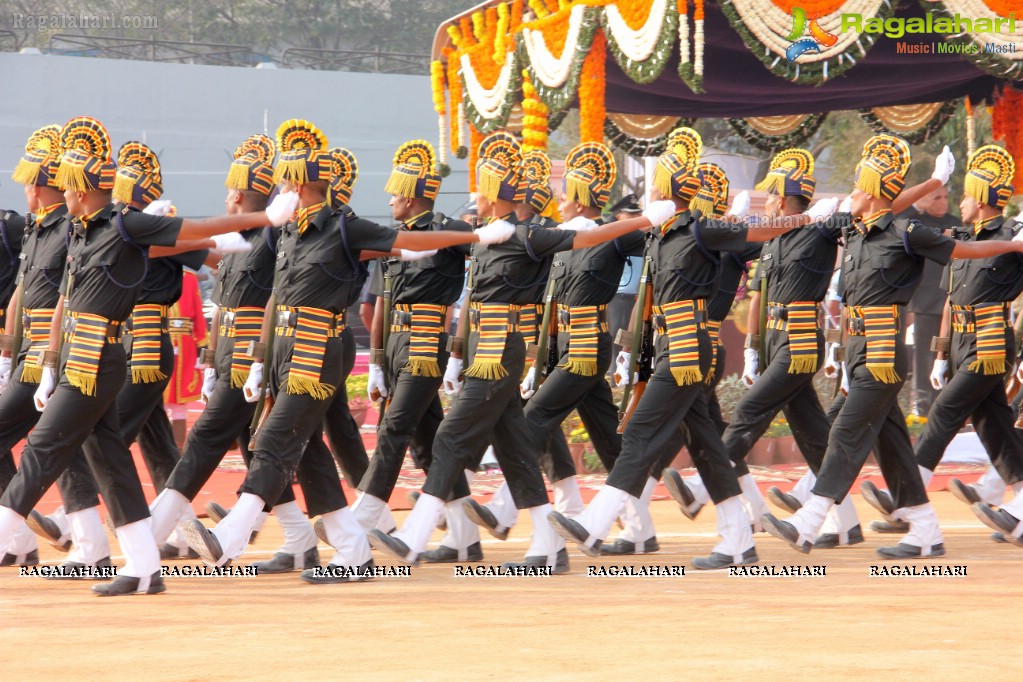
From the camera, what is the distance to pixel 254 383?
7.25m

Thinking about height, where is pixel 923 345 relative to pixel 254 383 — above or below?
below

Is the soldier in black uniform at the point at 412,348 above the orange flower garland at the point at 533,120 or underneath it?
underneath

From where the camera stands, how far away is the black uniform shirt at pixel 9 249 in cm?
838

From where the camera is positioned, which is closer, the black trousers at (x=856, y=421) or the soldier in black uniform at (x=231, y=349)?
the soldier in black uniform at (x=231, y=349)

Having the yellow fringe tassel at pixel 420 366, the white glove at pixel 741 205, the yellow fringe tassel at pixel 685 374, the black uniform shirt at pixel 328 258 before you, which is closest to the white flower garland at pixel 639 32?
the white glove at pixel 741 205

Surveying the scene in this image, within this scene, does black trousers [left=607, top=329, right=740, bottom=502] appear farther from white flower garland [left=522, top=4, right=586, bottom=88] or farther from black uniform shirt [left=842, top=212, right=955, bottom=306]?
white flower garland [left=522, top=4, right=586, bottom=88]

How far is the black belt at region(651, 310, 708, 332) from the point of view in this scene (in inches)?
304

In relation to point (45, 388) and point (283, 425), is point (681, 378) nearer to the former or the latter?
point (283, 425)

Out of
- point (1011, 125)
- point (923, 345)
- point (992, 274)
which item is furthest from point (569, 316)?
point (1011, 125)

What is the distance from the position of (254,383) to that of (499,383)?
1177 millimetres

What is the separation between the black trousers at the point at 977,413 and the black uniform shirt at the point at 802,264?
36.2 inches

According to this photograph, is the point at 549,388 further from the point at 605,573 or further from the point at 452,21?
the point at 452,21

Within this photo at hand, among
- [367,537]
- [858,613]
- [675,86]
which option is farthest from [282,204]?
[675,86]

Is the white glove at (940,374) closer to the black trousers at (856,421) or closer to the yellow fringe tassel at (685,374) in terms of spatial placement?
the black trousers at (856,421)
